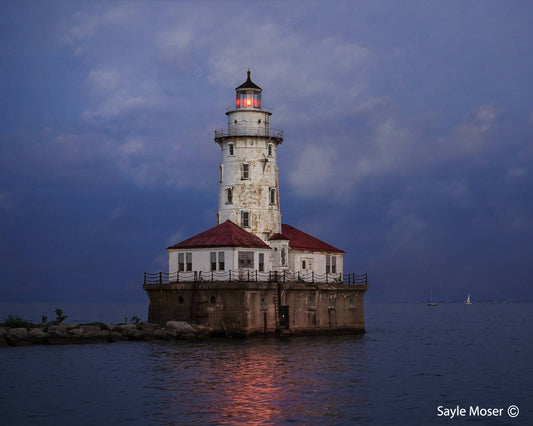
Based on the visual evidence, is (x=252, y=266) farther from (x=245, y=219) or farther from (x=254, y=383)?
(x=254, y=383)

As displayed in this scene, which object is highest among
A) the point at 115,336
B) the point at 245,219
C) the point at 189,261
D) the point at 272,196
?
the point at 272,196

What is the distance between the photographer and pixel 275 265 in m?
60.8

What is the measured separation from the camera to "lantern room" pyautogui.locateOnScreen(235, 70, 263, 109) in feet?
208

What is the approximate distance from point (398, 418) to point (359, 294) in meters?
34.1

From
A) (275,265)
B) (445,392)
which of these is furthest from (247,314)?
(445,392)

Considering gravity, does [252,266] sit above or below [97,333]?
above

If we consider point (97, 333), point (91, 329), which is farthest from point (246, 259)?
point (91, 329)

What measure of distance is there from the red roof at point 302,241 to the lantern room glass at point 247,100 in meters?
9.91

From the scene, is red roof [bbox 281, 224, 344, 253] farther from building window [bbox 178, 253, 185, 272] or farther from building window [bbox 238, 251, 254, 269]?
building window [bbox 178, 253, 185, 272]

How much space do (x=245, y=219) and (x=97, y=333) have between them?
14.7 meters

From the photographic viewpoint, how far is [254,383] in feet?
120

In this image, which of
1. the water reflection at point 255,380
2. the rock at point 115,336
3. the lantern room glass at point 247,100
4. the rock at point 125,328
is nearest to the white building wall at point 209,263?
the rock at point 125,328

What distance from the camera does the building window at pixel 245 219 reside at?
6219 centimetres

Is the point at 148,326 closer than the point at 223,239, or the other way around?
the point at 148,326
